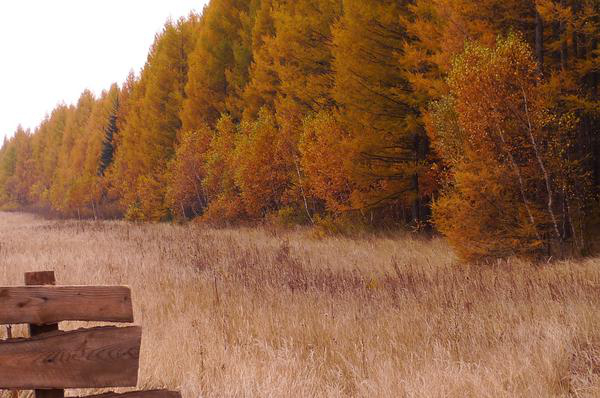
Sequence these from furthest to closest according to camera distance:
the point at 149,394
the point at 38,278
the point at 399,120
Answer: the point at 399,120 < the point at 38,278 < the point at 149,394

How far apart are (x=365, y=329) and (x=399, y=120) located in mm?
9737

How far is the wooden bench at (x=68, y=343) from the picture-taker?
2404mm

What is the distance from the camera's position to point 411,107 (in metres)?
14.5

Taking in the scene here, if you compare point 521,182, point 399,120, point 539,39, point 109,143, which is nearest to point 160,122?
point 109,143

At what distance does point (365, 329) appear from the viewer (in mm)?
5668

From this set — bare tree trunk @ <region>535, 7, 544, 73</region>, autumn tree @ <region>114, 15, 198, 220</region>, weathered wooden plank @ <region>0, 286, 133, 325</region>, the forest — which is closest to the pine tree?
autumn tree @ <region>114, 15, 198, 220</region>

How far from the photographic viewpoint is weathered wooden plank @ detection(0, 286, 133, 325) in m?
2.42

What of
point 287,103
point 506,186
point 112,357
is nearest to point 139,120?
point 287,103

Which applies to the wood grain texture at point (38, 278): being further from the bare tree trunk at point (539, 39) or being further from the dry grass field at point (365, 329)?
the bare tree trunk at point (539, 39)

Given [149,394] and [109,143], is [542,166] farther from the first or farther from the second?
[109,143]

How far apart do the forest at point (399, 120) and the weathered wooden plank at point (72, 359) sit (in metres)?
8.09

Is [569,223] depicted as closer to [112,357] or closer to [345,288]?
[345,288]

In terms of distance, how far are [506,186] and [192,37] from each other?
25.2 meters

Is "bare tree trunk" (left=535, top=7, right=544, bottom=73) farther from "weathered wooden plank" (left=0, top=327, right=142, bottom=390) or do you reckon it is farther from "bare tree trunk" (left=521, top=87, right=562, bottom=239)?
"weathered wooden plank" (left=0, top=327, right=142, bottom=390)
